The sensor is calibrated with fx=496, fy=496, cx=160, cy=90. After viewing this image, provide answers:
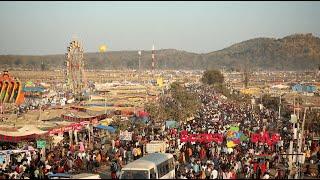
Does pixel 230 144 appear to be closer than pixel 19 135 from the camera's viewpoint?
Yes

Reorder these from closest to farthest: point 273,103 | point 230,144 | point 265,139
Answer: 1. point 230,144
2. point 265,139
3. point 273,103

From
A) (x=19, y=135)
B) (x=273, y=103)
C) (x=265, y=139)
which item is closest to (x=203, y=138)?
(x=265, y=139)

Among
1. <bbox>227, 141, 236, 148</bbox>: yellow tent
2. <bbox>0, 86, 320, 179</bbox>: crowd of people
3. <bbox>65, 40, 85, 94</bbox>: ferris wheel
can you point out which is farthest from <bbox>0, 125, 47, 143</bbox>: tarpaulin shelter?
<bbox>65, 40, 85, 94</bbox>: ferris wheel

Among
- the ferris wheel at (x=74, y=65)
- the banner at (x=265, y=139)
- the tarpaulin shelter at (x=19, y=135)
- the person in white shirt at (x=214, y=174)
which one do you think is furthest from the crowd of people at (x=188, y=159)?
the ferris wheel at (x=74, y=65)

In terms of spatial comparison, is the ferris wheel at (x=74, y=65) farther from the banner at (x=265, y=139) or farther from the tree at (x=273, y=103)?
the banner at (x=265, y=139)

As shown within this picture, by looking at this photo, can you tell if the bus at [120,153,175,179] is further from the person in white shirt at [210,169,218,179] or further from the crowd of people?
the person in white shirt at [210,169,218,179]

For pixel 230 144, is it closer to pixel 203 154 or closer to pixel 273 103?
pixel 203 154
